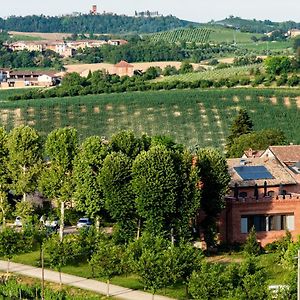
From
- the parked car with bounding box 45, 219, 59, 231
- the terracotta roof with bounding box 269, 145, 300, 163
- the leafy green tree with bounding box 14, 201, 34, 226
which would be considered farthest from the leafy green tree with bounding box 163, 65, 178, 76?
the leafy green tree with bounding box 14, 201, 34, 226

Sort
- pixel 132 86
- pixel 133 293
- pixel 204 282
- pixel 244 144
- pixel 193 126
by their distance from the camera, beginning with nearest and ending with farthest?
pixel 204 282
pixel 133 293
pixel 244 144
pixel 193 126
pixel 132 86

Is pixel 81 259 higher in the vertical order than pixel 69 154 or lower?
lower

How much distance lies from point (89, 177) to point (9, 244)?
6.28m

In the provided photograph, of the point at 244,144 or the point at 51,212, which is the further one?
the point at 244,144

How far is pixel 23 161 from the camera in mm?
45250

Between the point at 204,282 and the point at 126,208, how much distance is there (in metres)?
9.56

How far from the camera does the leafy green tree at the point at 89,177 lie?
4141 centimetres

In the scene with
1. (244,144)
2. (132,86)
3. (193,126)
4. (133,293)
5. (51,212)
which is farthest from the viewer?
(132,86)

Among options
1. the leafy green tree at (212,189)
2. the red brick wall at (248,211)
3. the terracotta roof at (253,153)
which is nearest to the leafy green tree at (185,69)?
the terracotta roof at (253,153)

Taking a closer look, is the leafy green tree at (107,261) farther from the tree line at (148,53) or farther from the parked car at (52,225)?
the tree line at (148,53)

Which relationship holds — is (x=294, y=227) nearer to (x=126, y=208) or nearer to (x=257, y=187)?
(x=257, y=187)

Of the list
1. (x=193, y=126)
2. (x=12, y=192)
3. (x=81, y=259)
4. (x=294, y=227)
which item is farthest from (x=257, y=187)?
(x=193, y=126)

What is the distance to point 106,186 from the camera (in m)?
40.3

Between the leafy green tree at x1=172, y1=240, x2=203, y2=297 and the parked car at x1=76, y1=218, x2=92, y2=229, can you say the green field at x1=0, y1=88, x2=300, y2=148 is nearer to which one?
the parked car at x1=76, y1=218, x2=92, y2=229
